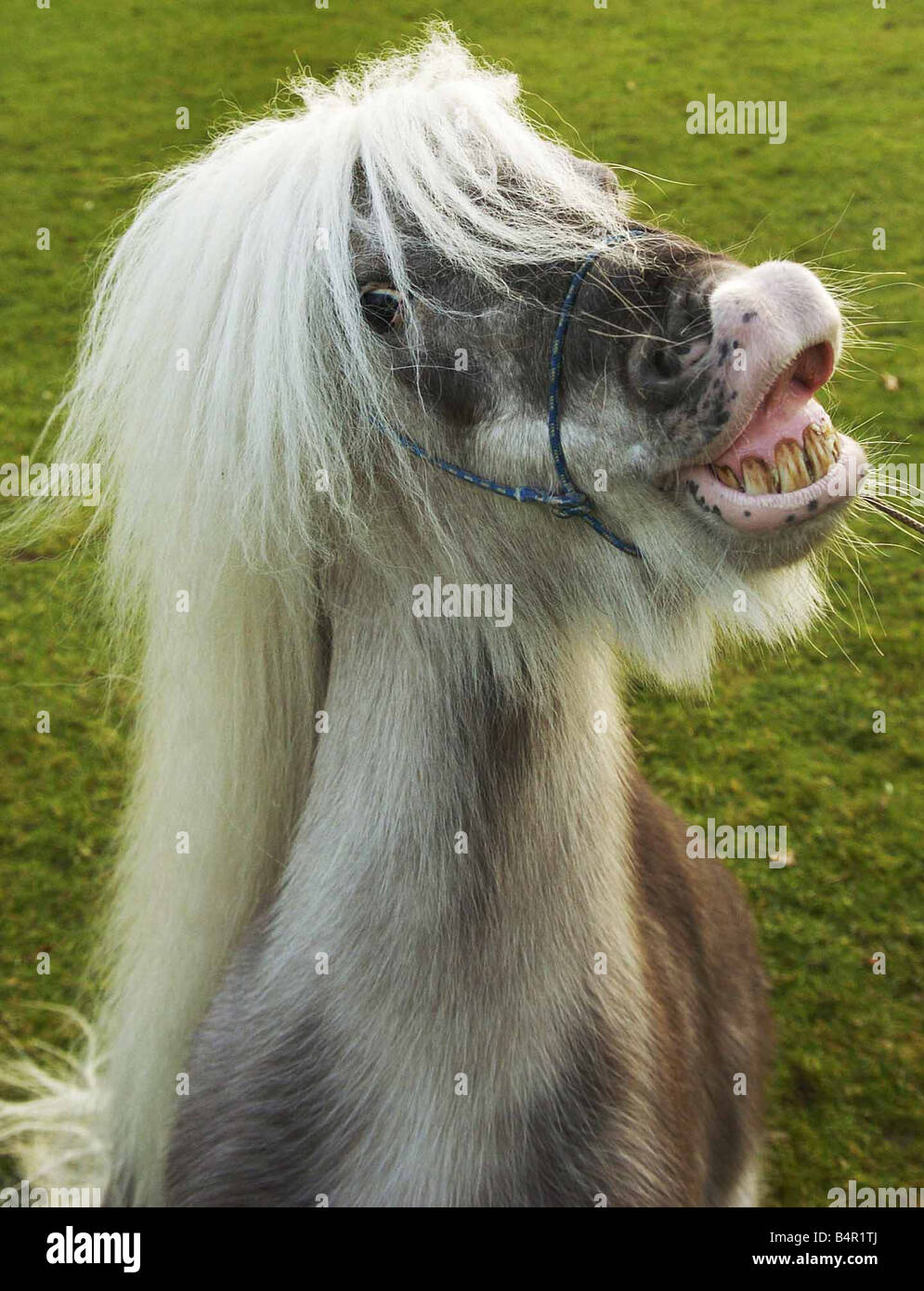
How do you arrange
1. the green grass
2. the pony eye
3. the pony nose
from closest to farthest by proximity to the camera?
1. the pony nose
2. the pony eye
3. the green grass

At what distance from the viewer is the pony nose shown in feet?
4.10

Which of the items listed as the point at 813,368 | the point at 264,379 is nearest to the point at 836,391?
the point at 813,368

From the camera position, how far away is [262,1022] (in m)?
1.62

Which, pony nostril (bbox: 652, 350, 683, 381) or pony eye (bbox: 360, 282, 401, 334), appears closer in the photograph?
pony nostril (bbox: 652, 350, 683, 381)

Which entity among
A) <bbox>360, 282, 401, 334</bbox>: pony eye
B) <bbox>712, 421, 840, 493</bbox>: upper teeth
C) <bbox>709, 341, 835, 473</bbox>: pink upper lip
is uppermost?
<bbox>360, 282, 401, 334</bbox>: pony eye

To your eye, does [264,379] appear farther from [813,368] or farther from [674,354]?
[813,368]

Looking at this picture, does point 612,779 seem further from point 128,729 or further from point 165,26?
point 165,26

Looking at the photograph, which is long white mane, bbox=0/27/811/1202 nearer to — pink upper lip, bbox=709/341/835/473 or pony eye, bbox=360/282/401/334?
pony eye, bbox=360/282/401/334

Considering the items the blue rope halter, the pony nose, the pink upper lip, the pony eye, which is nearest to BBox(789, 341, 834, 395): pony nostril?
the pink upper lip

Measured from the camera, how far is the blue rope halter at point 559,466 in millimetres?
1304

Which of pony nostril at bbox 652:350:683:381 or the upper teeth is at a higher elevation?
pony nostril at bbox 652:350:683:381

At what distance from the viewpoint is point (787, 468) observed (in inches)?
50.3

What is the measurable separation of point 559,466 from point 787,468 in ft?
0.81

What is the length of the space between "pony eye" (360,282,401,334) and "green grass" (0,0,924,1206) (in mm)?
752
